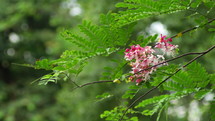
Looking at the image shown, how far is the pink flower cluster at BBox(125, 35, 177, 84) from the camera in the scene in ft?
4.01

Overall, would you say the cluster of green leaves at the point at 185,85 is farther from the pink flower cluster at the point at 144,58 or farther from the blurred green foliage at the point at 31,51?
the blurred green foliage at the point at 31,51

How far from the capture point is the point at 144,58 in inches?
48.3

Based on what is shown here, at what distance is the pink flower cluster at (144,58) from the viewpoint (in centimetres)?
122

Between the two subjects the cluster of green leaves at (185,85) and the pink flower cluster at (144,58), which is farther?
the cluster of green leaves at (185,85)

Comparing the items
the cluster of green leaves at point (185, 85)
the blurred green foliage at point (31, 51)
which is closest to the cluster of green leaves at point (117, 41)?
the cluster of green leaves at point (185, 85)

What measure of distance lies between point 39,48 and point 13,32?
106 cm

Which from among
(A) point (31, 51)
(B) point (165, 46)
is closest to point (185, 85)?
(B) point (165, 46)

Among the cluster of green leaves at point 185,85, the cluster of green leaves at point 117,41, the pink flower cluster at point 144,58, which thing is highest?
the cluster of green leaves at point 117,41

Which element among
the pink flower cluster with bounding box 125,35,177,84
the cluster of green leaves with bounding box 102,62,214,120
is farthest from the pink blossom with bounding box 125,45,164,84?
the cluster of green leaves with bounding box 102,62,214,120

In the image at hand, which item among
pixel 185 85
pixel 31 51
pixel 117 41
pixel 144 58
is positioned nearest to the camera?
pixel 144 58

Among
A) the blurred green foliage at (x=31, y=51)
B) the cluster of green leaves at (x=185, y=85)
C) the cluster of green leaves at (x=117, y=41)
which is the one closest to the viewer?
the cluster of green leaves at (x=117, y=41)

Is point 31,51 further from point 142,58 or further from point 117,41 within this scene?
point 142,58

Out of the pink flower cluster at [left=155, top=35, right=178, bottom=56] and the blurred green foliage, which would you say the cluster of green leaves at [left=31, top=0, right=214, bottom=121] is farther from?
the blurred green foliage

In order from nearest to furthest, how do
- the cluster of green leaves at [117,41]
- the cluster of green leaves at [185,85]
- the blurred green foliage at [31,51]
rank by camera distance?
the cluster of green leaves at [117,41] < the cluster of green leaves at [185,85] < the blurred green foliage at [31,51]
